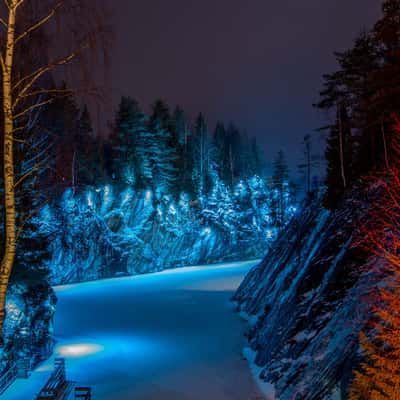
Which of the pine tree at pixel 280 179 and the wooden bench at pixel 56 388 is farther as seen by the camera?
the pine tree at pixel 280 179

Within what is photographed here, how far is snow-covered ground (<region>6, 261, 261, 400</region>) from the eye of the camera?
42.4 feet

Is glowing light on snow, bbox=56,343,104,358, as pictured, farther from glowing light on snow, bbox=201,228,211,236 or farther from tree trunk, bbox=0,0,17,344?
glowing light on snow, bbox=201,228,211,236

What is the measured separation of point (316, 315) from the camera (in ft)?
39.6

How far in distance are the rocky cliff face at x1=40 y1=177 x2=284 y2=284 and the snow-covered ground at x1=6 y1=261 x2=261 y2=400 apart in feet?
21.9

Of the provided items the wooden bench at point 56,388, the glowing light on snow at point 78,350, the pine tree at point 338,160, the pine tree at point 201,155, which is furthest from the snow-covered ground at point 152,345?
the pine tree at point 201,155

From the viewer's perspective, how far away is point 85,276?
39.9 metres

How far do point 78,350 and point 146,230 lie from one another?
2875cm

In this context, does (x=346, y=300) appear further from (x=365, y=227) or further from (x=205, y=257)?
(x=205, y=257)

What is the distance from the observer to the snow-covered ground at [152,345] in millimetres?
12930

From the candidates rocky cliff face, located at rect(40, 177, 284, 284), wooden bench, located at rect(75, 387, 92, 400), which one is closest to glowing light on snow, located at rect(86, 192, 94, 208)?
rocky cliff face, located at rect(40, 177, 284, 284)

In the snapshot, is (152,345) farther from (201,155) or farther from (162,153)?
(201,155)

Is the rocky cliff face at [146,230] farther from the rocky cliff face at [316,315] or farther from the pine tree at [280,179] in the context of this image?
the rocky cliff face at [316,315]

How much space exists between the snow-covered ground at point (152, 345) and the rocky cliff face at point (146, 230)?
668 cm

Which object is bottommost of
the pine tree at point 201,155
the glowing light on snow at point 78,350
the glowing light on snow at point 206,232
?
the glowing light on snow at point 206,232
